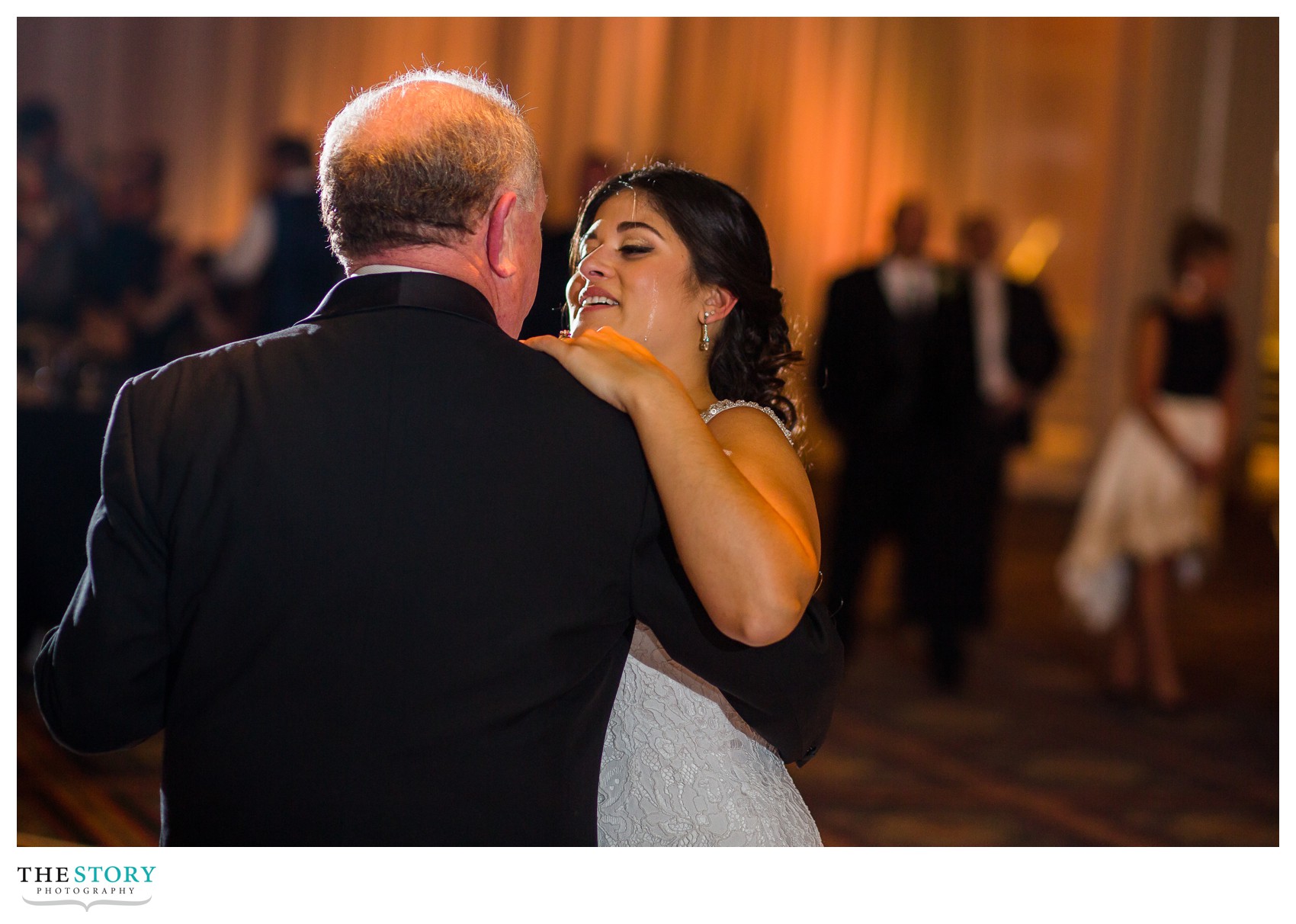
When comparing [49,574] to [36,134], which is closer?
[49,574]

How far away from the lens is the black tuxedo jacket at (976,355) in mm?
4754

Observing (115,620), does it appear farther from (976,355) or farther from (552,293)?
(976,355)

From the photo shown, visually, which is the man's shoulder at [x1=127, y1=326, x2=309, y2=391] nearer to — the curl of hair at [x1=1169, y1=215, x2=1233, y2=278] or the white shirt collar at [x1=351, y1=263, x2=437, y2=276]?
the white shirt collar at [x1=351, y1=263, x2=437, y2=276]

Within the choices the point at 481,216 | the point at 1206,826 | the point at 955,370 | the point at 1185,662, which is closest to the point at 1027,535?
the point at 1185,662

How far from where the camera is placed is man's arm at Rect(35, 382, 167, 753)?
3.84 feet

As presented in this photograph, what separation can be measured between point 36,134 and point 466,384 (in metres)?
4.79

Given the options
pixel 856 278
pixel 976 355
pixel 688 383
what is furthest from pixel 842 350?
pixel 688 383

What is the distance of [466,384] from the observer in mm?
1209

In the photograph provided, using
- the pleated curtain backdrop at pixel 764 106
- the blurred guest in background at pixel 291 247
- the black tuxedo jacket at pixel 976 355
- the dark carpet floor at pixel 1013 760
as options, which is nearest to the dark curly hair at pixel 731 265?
the dark carpet floor at pixel 1013 760

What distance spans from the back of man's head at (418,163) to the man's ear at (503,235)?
10 mm

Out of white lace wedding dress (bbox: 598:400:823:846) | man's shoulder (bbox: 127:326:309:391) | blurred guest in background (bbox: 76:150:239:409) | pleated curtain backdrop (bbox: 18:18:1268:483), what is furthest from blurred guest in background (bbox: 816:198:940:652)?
man's shoulder (bbox: 127:326:309:391)

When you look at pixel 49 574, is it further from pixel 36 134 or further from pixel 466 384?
pixel 466 384

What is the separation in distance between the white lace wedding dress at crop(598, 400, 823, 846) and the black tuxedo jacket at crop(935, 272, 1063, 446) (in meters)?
3.19

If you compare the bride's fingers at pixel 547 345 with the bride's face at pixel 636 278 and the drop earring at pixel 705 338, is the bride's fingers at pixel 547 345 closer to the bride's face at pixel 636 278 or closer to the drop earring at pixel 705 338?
the bride's face at pixel 636 278
